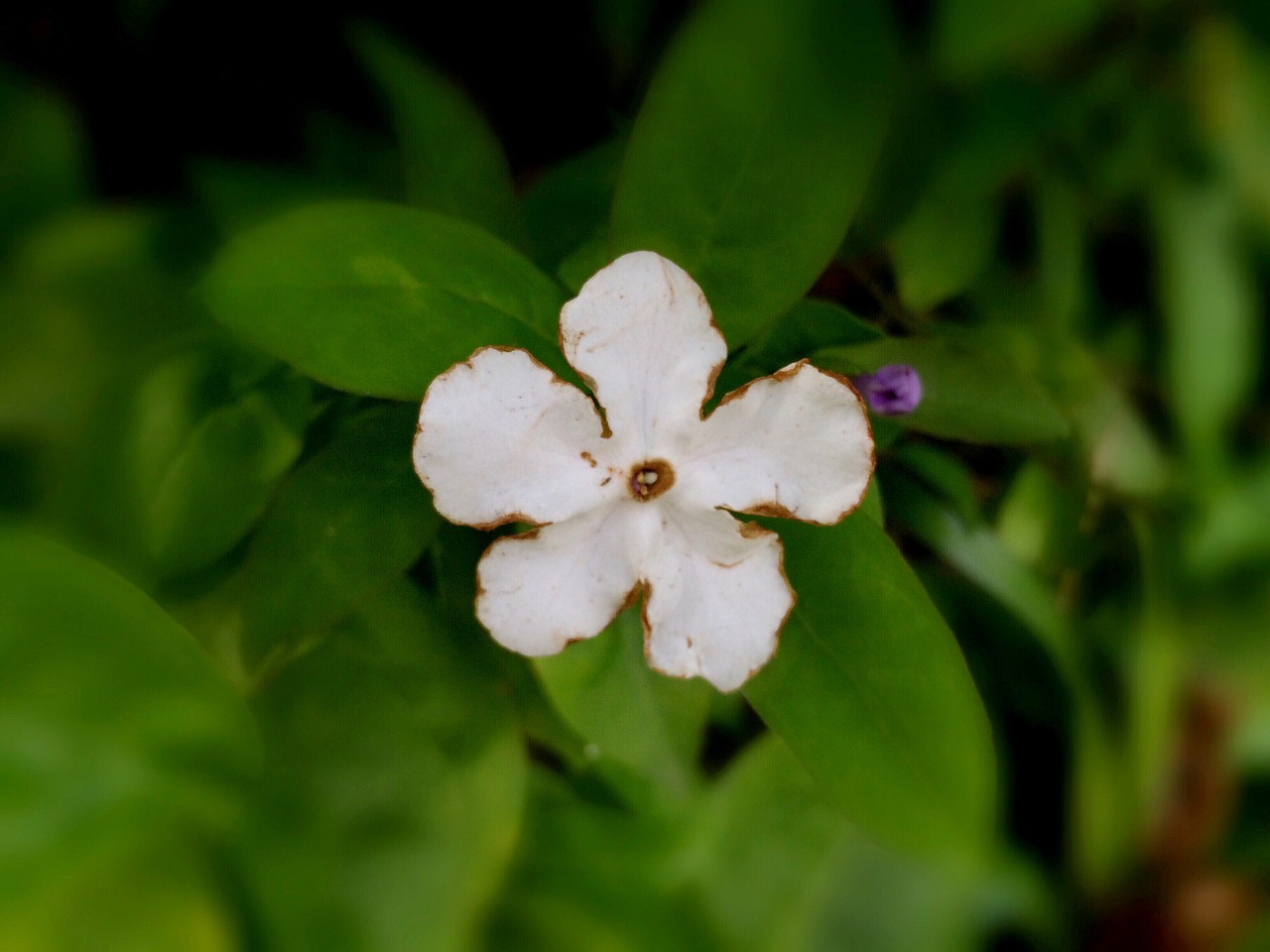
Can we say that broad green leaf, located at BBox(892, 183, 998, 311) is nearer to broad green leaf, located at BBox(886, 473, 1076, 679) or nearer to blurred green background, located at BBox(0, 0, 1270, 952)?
blurred green background, located at BBox(0, 0, 1270, 952)

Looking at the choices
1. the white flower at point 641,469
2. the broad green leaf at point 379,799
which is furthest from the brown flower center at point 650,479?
the broad green leaf at point 379,799

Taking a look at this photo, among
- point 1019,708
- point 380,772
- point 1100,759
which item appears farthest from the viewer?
point 1100,759

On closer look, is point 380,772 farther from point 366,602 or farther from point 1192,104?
point 1192,104

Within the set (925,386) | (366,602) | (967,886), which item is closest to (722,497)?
(925,386)

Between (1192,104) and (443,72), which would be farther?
(1192,104)

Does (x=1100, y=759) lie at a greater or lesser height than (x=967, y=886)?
greater

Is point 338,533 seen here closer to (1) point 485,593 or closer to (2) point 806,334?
(1) point 485,593

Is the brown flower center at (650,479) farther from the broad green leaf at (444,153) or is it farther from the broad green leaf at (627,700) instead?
the broad green leaf at (444,153)
